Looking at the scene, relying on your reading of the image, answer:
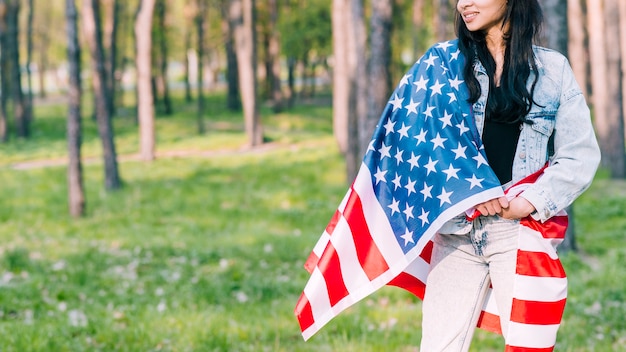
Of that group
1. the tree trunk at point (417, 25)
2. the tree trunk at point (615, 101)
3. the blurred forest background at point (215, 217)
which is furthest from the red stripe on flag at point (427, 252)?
the tree trunk at point (417, 25)

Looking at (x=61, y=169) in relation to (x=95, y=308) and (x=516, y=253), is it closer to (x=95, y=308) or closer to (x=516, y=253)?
(x=95, y=308)

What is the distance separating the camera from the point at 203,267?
29.2ft

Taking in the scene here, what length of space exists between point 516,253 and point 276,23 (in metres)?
36.1

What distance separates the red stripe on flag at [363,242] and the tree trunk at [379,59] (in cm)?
763

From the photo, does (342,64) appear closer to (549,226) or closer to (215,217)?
(215,217)

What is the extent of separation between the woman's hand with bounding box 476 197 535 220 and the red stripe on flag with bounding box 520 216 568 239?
0.18 ft

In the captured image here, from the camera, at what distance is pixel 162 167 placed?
69.1 feet

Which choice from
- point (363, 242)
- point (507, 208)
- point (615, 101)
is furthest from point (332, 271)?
point (615, 101)

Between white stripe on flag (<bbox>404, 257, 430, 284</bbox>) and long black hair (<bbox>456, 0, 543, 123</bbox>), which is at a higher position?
long black hair (<bbox>456, 0, 543, 123</bbox>)

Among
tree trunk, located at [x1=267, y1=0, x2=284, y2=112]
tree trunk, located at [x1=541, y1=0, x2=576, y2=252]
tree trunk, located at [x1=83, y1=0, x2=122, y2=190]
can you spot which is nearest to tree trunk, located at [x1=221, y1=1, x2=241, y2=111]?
tree trunk, located at [x1=267, y1=0, x2=284, y2=112]

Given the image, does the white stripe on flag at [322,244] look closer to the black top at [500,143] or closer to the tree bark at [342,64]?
the black top at [500,143]

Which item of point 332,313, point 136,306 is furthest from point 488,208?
point 136,306

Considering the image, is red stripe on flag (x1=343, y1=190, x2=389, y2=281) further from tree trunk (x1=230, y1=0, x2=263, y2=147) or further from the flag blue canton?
tree trunk (x1=230, y1=0, x2=263, y2=147)

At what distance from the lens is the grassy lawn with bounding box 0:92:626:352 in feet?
19.1
